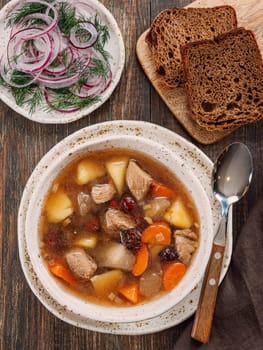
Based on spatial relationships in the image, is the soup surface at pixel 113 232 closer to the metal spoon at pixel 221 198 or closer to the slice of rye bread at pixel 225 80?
the metal spoon at pixel 221 198

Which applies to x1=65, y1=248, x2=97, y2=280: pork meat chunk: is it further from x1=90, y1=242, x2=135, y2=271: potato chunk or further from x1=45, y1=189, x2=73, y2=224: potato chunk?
x1=45, y1=189, x2=73, y2=224: potato chunk

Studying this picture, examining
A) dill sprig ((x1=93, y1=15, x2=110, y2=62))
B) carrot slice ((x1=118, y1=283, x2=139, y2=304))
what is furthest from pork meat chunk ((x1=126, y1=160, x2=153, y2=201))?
dill sprig ((x1=93, y1=15, x2=110, y2=62))

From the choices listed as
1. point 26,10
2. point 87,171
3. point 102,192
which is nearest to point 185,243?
point 102,192

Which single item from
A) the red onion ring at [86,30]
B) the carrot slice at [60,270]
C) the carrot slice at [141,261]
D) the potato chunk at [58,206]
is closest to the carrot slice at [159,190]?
the carrot slice at [141,261]

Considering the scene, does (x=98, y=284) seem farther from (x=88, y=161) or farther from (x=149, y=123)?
(x=149, y=123)

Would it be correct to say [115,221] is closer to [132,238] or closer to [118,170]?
[132,238]
